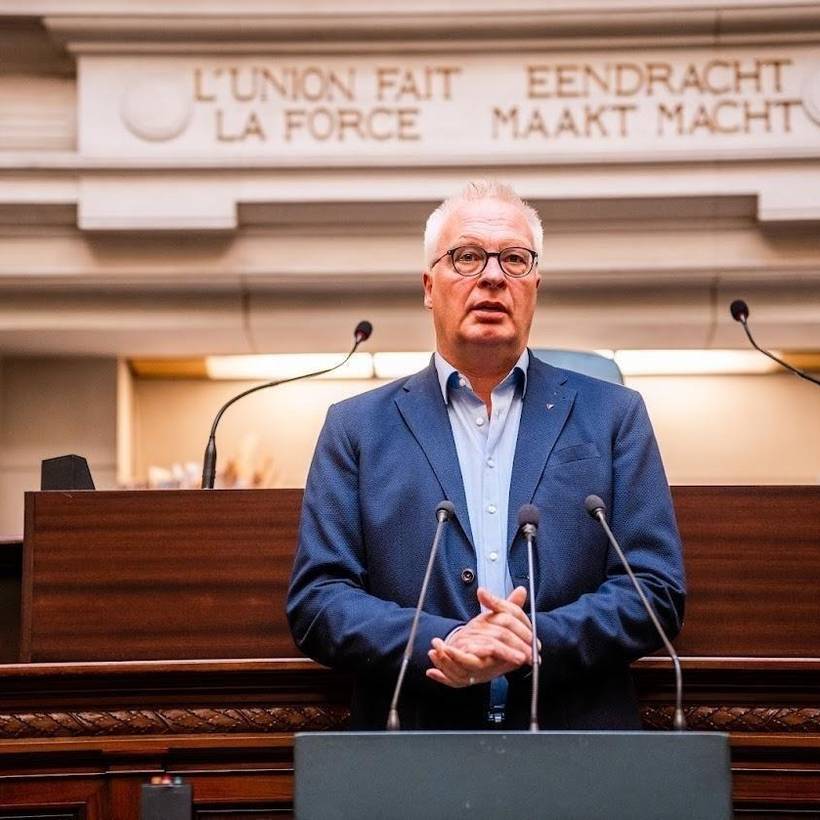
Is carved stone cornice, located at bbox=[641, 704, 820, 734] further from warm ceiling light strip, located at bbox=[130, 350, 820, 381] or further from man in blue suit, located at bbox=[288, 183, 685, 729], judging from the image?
warm ceiling light strip, located at bbox=[130, 350, 820, 381]

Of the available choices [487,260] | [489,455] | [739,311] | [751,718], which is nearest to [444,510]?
[489,455]

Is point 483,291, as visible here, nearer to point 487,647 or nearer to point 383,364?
point 487,647

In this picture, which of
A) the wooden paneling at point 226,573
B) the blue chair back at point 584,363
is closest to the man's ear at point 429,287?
the wooden paneling at point 226,573

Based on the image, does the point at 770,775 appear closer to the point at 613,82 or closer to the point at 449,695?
the point at 449,695

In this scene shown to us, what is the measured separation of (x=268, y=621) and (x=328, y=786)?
0.86 meters

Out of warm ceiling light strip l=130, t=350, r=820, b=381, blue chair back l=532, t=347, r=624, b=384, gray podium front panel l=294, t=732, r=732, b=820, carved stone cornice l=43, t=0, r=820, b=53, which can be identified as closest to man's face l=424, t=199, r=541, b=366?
gray podium front panel l=294, t=732, r=732, b=820

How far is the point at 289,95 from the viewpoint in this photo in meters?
5.50

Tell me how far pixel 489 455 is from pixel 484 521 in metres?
0.12

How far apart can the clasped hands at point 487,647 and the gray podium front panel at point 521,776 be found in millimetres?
263

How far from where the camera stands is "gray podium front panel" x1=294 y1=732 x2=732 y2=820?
1.57 meters

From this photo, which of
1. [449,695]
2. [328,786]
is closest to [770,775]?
[449,695]

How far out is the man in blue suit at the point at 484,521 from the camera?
198 centimetres

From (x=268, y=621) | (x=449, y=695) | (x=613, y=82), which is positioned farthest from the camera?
(x=613, y=82)

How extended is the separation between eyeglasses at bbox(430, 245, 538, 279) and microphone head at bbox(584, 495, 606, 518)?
0.46m
